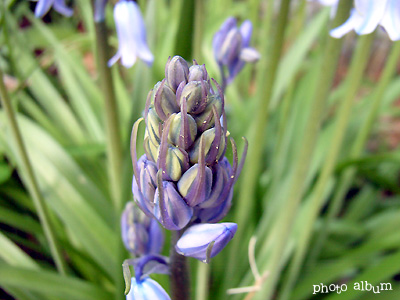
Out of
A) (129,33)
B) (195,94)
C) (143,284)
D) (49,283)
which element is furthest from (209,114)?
(49,283)

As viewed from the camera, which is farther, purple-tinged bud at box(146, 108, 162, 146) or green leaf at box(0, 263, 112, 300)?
green leaf at box(0, 263, 112, 300)

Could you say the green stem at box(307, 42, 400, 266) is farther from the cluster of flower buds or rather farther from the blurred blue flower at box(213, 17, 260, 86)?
the cluster of flower buds

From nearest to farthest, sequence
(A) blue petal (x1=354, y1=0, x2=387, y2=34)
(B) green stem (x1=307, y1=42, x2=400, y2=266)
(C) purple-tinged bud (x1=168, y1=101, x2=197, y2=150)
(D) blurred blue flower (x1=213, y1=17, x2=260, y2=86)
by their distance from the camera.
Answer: (C) purple-tinged bud (x1=168, y1=101, x2=197, y2=150), (A) blue petal (x1=354, y1=0, x2=387, y2=34), (D) blurred blue flower (x1=213, y1=17, x2=260, y2=86), (B) green stem (x1=307, y1=42, x2=400, y2=266)

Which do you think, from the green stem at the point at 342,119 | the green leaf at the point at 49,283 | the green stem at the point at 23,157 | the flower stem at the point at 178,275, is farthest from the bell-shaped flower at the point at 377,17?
the green leaf at the point at 49,283

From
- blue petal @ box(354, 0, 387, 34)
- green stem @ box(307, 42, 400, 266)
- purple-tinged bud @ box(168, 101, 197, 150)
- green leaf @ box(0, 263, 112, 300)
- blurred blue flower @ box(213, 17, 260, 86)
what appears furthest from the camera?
green stem @ box(307, 42, 400, 266)

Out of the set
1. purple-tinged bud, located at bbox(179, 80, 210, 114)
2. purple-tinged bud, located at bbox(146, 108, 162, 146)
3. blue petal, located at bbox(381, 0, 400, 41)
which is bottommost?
purple-tinged bud, located at bbox(146, 108, 162, 146)

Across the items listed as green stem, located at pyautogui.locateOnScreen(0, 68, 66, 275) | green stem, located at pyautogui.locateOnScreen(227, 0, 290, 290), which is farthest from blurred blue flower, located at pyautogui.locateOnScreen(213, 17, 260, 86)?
green stem, located at pyautogui.locateOnScreen(0, 68, 66, 275)

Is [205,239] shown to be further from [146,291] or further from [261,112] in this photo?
[261,112]

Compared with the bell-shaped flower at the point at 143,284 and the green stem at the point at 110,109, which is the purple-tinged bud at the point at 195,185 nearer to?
the bell-shaped flower at the point at 143,284

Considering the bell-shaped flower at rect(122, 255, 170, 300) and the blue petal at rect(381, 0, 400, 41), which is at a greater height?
the blue petal at rect(381, 0, 400, 41)
